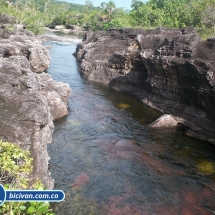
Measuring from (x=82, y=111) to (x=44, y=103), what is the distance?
7.78 m

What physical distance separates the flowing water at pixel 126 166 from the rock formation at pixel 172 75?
6.36 feet

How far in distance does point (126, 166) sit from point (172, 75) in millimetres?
10695

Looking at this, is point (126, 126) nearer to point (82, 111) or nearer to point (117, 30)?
point (82, 111)

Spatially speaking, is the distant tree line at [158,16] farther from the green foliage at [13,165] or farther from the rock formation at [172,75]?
the green foliage at [13,165]

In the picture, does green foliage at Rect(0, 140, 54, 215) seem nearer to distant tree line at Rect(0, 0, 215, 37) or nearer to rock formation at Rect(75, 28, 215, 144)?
rock formation at Rect(75, 28, 215, 144)

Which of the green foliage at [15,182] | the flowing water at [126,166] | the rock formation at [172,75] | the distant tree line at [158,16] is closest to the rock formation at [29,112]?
the flowing water at [126,166]

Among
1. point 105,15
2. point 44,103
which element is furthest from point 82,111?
point 105,15

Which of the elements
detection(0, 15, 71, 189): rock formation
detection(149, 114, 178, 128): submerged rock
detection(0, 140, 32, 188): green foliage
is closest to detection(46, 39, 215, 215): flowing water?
detection(149, 114, 178, 128): submerged rock

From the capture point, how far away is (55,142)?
16.2 metres

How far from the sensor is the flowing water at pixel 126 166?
11617 millimetres

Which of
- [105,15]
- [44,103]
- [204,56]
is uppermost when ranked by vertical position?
[105,15]

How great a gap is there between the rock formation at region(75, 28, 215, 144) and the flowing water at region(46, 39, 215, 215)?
1938 millimetres

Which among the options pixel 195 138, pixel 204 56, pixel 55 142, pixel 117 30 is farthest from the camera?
pixel 117 30

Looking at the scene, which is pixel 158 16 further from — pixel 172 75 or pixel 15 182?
pixel 15 182
